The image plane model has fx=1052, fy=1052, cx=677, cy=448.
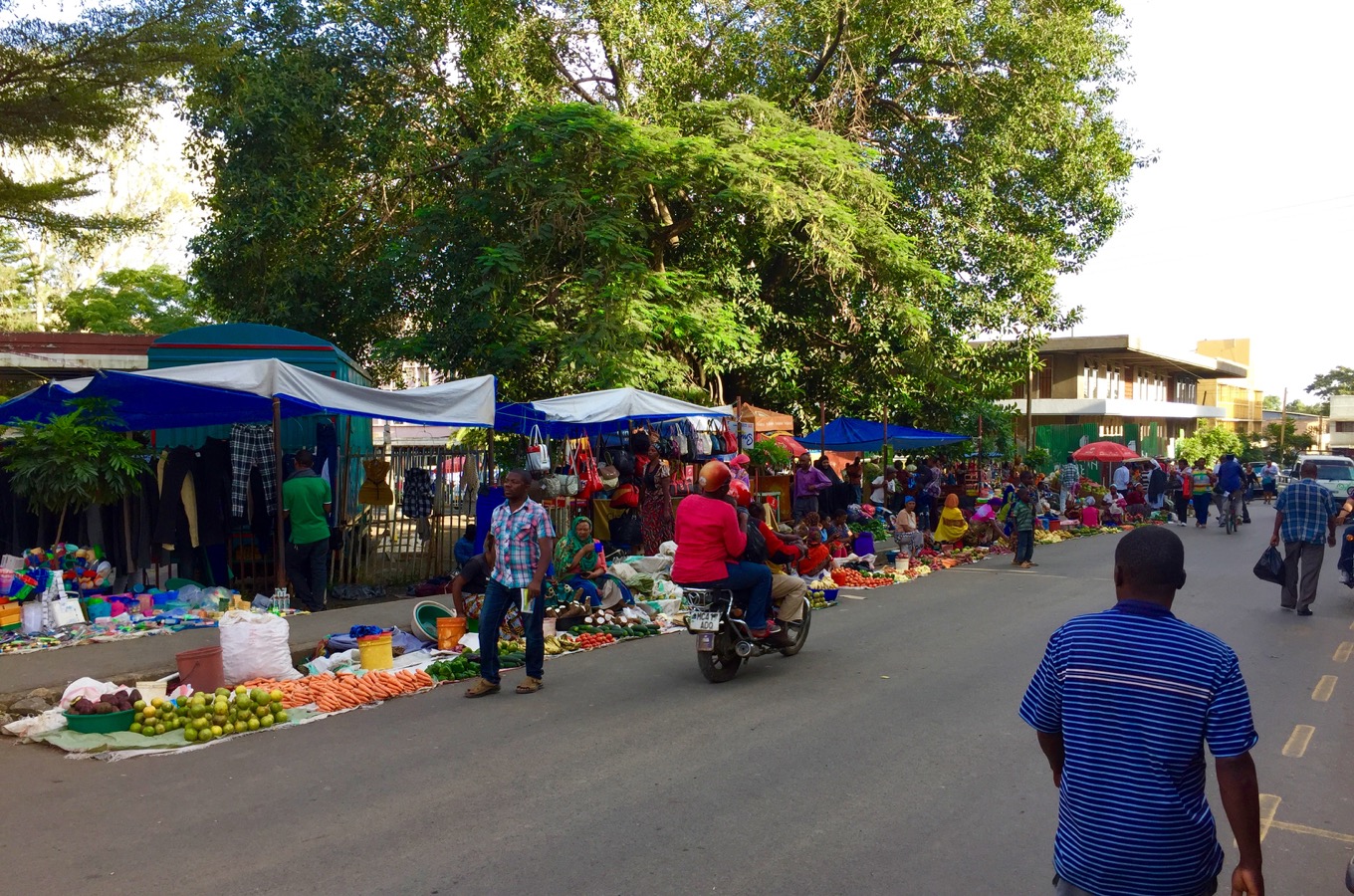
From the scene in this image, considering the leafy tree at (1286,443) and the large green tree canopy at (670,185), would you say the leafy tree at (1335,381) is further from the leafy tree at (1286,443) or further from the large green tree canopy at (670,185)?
the large green tree canopy at (670,185)

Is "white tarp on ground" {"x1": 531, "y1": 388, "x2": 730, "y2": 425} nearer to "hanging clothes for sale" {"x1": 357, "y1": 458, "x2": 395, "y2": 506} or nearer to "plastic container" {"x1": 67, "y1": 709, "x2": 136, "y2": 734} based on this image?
"hanging clothes for sale" {"x1": 357, "y1": 458, "x2": 395, "y2": 506}

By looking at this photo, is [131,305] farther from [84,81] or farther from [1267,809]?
[1267,809]

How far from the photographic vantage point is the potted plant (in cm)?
1076

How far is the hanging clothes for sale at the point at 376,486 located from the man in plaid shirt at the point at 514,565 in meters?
6.77

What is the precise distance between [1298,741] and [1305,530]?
249 inches

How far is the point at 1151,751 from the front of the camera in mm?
2863

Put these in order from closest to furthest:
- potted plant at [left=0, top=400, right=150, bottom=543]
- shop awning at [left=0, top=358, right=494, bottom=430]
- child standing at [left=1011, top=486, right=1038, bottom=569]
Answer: potted plant at [left=0, top=400, right=150, bottom=543]
shop awning at [left=0, top=358, right=494, bottom=430]
child standing at [left=1011, top=486, right=1038, bottom=569]

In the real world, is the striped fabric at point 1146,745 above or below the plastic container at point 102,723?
above

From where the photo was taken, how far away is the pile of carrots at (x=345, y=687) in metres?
8.39

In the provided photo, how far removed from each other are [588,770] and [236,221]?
17.5 meters

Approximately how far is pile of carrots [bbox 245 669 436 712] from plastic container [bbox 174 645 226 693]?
317mm

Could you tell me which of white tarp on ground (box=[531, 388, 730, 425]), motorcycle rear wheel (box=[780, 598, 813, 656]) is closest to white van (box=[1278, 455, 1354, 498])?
white tarp on ground (box=[531, 388, 730, 425])

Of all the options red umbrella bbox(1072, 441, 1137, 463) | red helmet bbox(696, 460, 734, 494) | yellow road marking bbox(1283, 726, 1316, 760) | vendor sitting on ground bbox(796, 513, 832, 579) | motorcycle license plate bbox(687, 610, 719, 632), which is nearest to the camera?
yellow road marking bbox(1283, 726, 1316, 760)

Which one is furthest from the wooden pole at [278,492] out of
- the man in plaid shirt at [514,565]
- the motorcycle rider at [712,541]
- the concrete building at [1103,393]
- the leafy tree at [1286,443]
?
the leafy tree at [1286,443]
